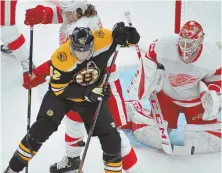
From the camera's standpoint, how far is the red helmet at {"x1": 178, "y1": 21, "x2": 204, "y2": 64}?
2793 mm

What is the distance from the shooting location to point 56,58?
251 centimetres

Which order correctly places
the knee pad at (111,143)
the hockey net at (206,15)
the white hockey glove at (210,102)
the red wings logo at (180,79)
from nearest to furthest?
1. the knee pad at (111,143)
2. the white hockey glove at (210,102)
3. the red wings logo at (180,79)
4. the hockey net at (206,15)

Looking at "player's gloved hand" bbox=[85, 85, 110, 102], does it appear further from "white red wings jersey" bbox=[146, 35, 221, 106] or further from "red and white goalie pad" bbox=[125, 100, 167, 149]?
"red and white goalie pad" bbox=[125, 100, 167, 149]

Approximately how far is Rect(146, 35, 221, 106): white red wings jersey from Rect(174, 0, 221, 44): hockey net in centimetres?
98

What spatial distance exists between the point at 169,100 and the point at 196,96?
15 centimetres

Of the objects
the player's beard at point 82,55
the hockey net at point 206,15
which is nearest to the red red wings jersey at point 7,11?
the player's beard at point 82,55

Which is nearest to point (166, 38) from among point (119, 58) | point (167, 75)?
point (167, 75)

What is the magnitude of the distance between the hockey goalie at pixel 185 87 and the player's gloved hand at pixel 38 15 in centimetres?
54

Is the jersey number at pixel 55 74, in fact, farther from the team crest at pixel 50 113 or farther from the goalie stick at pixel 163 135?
the goalie stick at pixel 163 135

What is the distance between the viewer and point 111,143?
254cm

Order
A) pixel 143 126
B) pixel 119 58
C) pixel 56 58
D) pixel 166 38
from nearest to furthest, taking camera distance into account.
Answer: pixel 56 58
pixel 166 38
pixel 143 126
pixel 119 58

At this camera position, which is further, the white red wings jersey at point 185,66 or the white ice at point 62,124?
the white ice at point 62,124

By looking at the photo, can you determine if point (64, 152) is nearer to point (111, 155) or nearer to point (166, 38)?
point (111, 155)

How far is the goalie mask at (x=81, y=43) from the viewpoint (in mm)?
2432
